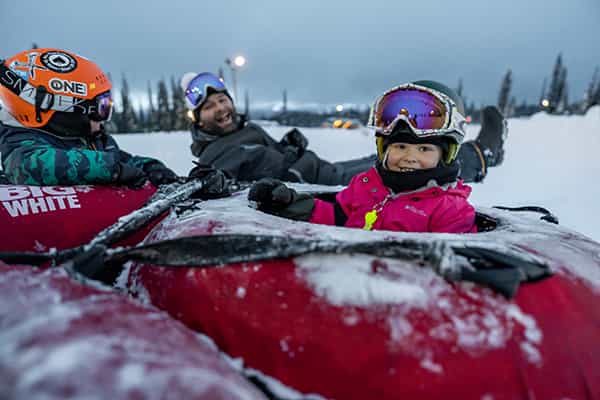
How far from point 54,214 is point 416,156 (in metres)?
2.08

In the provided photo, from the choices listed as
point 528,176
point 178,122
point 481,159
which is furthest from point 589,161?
point 178,122

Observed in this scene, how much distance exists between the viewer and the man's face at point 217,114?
15.4 feet

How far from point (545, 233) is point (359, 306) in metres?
1.07

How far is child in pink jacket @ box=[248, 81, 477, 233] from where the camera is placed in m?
2.07

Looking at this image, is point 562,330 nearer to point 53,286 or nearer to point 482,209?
point 53,286

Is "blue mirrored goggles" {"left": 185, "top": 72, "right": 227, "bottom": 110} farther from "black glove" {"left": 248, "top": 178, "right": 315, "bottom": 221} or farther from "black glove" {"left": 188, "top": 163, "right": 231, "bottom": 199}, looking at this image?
"black glove" {"left": 248, "top": 178, "right": 315, "bottom": 221}

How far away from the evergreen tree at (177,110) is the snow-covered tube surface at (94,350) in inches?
1616

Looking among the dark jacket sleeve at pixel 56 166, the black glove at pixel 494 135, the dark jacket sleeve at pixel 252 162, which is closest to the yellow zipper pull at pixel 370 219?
the dark jacket sleeve at pixel 56 166

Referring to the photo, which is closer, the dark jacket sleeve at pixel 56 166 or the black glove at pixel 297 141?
the dark jacket sleeve at pixel 56 166

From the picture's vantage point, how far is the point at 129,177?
230 cm

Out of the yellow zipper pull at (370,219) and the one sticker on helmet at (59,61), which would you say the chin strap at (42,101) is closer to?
the one sticker on helmet at (59,61)

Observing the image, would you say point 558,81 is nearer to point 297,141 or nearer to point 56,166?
point 297,141

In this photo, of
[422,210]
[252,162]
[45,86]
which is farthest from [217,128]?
[422,210]

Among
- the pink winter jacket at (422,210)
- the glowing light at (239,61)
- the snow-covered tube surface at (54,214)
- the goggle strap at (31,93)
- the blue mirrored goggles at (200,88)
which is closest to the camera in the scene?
the snow-covered tube surface at (54,214)
